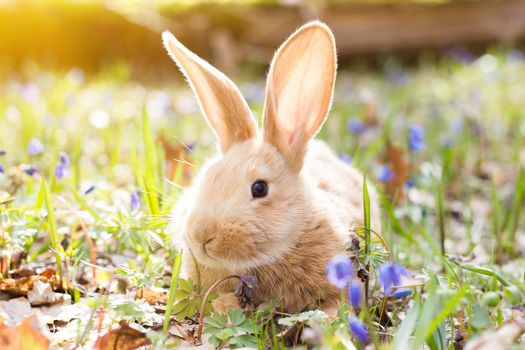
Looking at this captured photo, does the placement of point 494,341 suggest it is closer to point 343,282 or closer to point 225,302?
point 343,282

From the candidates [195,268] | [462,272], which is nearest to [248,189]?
[195,268]

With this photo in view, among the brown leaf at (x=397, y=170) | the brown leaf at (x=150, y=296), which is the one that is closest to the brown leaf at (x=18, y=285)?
the brown leaf at (x=150, y=296)

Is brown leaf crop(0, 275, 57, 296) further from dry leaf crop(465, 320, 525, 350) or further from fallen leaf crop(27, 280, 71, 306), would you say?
dry leaf crop(465, 320, 525, 350)

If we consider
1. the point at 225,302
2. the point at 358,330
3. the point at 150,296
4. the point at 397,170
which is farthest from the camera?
the point at 397,170

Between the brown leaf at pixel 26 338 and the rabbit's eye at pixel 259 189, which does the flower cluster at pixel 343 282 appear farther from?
the brown leaf at pixel 26 338

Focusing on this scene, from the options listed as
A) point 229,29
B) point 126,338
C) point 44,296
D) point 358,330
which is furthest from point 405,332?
point 229,29

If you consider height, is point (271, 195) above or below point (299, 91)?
below

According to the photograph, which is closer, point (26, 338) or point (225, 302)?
point (26, 338)
